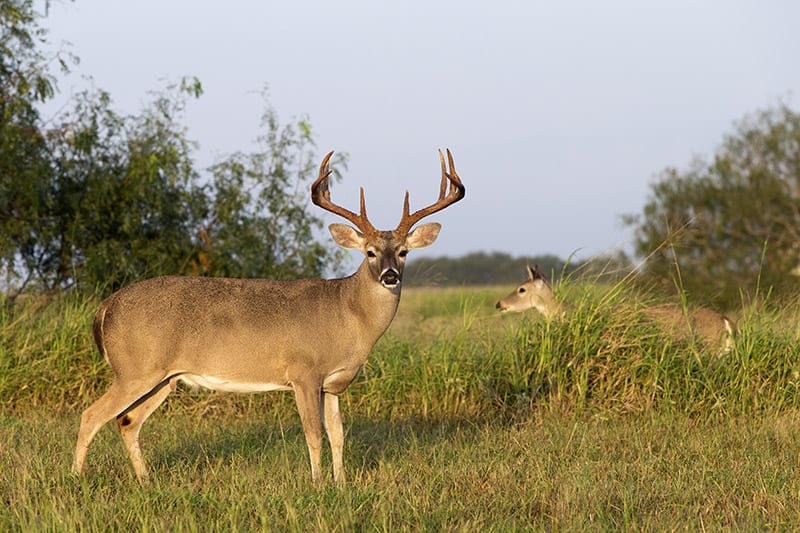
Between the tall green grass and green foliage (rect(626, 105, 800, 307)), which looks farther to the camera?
green foliage (rect(626, 105, 800, 307))

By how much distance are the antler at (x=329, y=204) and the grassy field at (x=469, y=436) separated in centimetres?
169

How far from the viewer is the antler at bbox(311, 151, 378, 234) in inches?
285

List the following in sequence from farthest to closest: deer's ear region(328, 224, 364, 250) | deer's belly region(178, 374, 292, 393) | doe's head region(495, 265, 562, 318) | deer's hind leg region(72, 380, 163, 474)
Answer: doe's head region(495, 265, 562, 318), deer's ear region(328, 224, 364, 250), deer's belly region(178, 374, 292, 393), deer's hind leg region(72, 380, 163, 474)

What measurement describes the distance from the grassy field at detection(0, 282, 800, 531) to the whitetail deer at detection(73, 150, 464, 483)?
0.39 m

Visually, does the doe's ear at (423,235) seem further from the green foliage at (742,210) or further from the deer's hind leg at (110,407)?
the green foliage at (742,210)

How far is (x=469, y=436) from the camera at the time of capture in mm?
8297

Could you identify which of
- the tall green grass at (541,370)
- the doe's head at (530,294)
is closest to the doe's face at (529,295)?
the doe's head at (530,294)

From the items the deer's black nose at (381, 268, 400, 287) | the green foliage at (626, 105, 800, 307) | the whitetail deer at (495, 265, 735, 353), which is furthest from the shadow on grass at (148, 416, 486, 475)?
the green foliage at (626, 105, 800, 307)

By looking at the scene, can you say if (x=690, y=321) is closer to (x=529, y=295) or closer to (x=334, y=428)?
(x=529, y=295)

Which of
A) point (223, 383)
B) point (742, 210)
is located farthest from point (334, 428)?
point (742, 210)

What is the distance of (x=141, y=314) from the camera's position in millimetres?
6758

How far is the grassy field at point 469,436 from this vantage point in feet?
17.7

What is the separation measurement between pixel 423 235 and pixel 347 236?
0.58 metres

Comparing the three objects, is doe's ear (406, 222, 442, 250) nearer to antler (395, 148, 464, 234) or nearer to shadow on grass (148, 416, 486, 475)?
antler (395, 148, 464, 234)
